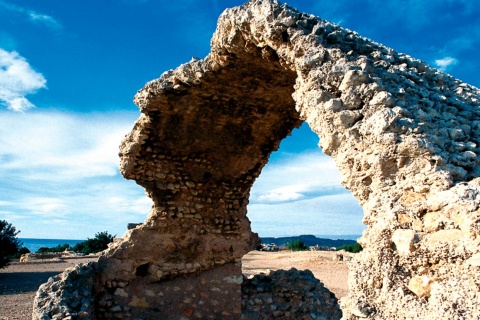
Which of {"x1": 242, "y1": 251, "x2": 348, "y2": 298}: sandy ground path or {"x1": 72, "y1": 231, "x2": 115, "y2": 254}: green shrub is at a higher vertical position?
{"x1": 72, "y1": 231, "x2": 115, "y2": 254}: green shrub

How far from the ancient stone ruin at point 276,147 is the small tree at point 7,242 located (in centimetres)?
1397

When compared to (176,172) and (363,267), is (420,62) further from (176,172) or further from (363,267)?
(176,172)

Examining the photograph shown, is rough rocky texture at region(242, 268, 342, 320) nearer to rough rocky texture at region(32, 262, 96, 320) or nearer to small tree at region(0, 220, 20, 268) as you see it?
rough rocky texture at region(32, 262, 96, 320)

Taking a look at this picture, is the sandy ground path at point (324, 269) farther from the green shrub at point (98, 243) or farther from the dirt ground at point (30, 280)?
the green shrub at point (98, 243)

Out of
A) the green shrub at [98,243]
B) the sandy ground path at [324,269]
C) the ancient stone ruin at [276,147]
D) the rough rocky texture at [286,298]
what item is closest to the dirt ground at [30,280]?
the sandy ground path at [324,269]

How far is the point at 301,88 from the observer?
416cm

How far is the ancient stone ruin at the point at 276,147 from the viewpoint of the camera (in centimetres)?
288

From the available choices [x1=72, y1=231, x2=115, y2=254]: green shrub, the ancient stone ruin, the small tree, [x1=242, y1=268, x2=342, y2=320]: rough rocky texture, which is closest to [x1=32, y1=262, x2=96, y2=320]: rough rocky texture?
the ancient stone ruin

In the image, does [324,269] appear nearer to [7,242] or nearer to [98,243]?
[7,242]

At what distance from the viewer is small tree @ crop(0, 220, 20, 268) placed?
739 inches

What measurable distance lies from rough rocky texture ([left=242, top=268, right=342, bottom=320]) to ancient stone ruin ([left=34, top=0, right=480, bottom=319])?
1.00ft

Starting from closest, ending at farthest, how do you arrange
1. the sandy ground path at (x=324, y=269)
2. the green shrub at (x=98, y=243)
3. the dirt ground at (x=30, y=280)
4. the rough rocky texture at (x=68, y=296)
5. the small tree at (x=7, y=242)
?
the rough rocky texture at (x=68, y=296)
the dirt ground at (x=30, y=280)
the sandy ground path at (x=324, y=269)
the small tree at (x=7, y=242)
the green shrub at (x=98, y=243)

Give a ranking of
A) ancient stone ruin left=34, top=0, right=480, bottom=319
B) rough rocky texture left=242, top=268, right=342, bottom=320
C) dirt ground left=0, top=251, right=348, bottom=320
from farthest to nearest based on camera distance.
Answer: dirt ground left=0, top=251, right=348, bottom=320 → rough rocky texture left=242, top=268, right=342, bottom=320 → ancient stone ruin left=34, top=0, right=480, bottom=319

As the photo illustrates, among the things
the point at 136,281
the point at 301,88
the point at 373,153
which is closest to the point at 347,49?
the point at 301,88
